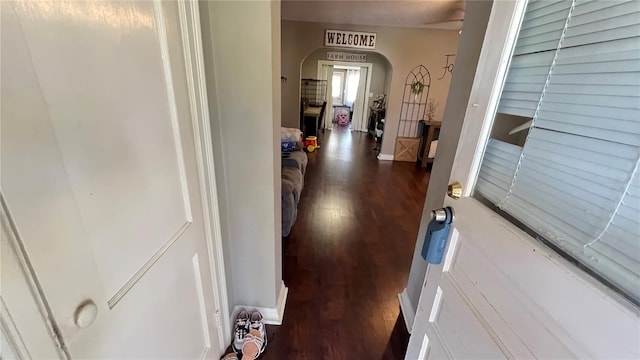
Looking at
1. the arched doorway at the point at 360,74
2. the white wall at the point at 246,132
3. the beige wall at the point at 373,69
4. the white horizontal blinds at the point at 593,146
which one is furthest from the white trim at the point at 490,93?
the beige wall at the point at 373,69

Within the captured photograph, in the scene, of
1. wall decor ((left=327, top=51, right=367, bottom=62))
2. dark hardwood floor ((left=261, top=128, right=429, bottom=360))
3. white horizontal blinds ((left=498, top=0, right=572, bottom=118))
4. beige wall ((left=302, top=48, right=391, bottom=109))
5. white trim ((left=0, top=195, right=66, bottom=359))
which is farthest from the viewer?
beige wall ((left=302, top=48, right=391, bottom=109))

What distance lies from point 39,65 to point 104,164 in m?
0.22

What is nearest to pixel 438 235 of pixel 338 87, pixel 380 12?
pixel 380 12

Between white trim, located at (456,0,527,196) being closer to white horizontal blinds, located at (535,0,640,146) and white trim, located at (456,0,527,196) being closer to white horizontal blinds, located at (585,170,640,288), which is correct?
white horizontal blinds, located at (535,0,640,146)

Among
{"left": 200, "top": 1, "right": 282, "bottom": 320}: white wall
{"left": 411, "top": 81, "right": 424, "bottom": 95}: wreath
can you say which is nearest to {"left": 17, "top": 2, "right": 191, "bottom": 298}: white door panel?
{"left": 200, "top": 1, "right": 282, "bottom": 320}: white wall

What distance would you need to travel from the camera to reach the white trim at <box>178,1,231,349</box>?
0.97 m

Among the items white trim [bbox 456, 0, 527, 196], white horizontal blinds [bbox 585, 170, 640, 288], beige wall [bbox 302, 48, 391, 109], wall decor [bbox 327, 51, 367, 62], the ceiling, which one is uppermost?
the ceiling

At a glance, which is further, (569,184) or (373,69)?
(373,69)

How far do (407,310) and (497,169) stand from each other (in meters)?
1.31

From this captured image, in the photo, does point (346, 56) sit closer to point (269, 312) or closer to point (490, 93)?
point (269, 312)

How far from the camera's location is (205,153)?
1.14m

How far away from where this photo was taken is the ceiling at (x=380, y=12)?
3432 millimetres

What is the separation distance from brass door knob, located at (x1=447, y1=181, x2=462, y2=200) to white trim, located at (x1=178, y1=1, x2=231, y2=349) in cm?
91

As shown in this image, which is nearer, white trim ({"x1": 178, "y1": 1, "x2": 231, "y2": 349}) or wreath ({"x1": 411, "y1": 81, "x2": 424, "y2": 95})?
white trim ({"x1": 178, "y1": 1, "x2": 231, "y2": 349})
